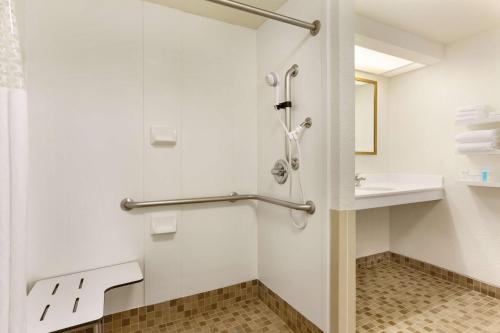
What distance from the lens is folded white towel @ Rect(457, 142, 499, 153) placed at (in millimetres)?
1818

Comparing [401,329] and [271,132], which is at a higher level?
[271,132]

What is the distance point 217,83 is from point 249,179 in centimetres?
71

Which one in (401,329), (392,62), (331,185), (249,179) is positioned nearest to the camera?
(331,185)

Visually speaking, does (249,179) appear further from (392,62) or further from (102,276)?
(392,62)

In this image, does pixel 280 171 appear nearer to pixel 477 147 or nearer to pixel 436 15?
pixel 477 147

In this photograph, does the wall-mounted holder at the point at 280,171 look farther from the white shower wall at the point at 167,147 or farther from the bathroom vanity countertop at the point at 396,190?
the bathroom vanity countertop at the point at 396,190

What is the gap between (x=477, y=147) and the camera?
6.16 ft

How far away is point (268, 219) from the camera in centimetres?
182

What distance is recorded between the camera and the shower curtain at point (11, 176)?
596 mm

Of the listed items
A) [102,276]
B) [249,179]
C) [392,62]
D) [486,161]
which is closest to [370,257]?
[486,161]

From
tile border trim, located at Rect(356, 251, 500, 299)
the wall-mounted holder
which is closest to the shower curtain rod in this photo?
the wall-mounted holder

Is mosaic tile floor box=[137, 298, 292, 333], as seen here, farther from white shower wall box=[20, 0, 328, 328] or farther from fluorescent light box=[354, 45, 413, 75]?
fluorescent light box=[354, 45, 413, 75]

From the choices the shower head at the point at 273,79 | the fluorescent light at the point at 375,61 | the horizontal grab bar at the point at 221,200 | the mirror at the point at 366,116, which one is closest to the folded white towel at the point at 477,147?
the mirror at the point at 366,116

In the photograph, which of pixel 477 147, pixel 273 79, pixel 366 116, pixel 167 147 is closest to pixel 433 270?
pixel 477 147
